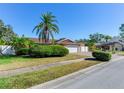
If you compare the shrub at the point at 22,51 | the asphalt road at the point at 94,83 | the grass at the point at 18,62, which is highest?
the shrub at the point at 22,51

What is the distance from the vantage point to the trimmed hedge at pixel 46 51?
80.1 feet

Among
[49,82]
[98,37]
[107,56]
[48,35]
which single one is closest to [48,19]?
[48,35]

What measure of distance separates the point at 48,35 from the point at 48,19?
3.23 m

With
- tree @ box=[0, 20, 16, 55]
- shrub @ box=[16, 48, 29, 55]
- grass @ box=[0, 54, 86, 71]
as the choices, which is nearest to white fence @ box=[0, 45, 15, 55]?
tree @ box=[0, 20, 16, 55]

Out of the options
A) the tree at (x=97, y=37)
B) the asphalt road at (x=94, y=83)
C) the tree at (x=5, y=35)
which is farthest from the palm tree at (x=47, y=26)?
the tree at (x=97, y=37)

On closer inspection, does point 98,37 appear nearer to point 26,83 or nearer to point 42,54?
point 42,54

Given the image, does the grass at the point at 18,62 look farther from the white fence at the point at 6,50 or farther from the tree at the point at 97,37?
the tree at the point at 97,37

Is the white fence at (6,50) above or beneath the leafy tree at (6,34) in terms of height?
beneath

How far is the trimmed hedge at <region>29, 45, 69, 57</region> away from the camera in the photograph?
2443cm

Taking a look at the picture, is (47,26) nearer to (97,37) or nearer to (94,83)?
(94,83)

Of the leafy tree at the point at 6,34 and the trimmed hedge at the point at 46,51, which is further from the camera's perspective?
the leafy tree at the point at 6,34
